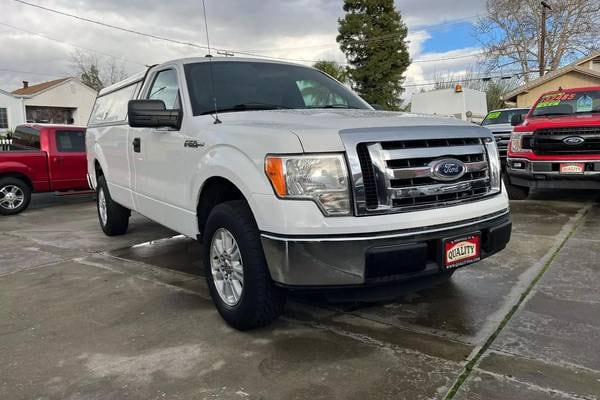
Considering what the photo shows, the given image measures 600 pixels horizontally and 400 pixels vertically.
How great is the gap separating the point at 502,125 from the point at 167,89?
11.8 metres

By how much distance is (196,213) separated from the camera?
377cm

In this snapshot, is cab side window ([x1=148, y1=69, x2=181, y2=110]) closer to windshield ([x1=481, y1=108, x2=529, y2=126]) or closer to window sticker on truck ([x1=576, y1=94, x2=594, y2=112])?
window sticker on truck ([x1=576, y1=94, x2=594, y2=112])

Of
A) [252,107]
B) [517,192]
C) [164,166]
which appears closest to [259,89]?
[252,107]

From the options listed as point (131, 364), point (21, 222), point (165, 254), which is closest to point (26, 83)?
point (21, 222)

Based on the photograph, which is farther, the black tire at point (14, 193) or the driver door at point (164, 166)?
the black tire at point (14, 193)

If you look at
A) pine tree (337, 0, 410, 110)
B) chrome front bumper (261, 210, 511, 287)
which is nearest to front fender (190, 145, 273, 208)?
chrome front bumper (261, 210, 511, 287)

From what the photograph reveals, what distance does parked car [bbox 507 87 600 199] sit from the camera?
693 cm

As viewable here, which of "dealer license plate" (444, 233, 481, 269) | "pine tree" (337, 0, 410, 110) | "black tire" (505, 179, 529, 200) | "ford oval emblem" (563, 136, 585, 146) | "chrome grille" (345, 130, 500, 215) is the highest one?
"pine tree" (337, 0, 410, 110)

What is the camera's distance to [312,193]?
2.74m

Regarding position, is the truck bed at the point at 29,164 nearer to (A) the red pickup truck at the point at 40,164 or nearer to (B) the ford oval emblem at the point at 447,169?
(A) the red pickup truck at the point at 40,164

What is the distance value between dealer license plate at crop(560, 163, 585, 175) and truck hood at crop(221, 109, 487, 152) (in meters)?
4.48

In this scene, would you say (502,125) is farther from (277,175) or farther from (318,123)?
(277,175)

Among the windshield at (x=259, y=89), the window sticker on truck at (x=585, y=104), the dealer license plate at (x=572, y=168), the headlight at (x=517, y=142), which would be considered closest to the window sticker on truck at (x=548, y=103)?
the window sticker on truck at (x=585, y=104)

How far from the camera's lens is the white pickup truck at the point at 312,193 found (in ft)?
8.96
